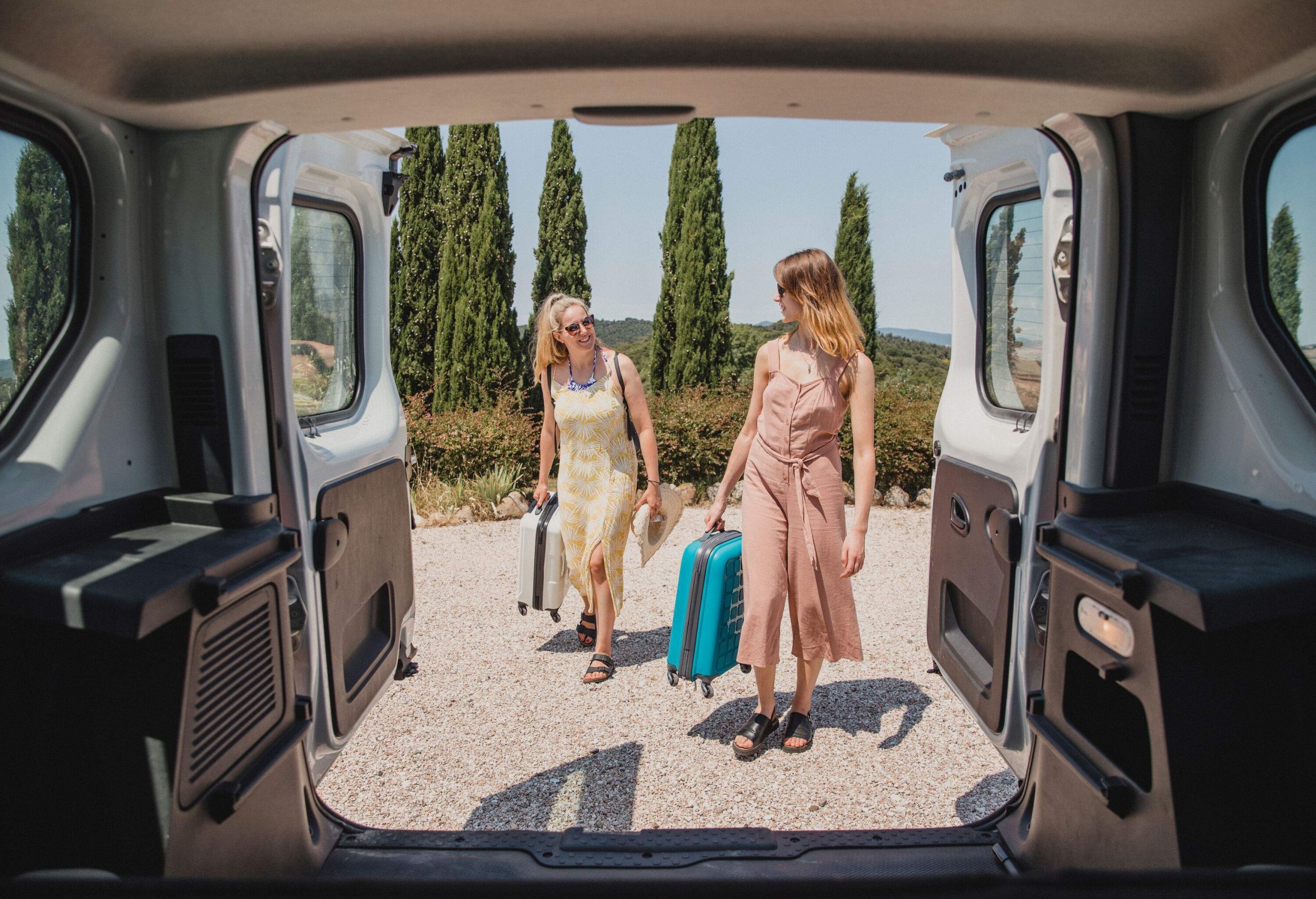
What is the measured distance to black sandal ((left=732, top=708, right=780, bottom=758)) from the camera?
366 cm

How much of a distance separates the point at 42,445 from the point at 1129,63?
106 inches

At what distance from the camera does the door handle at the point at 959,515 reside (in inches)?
132

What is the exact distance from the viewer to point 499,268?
11625 millimetres

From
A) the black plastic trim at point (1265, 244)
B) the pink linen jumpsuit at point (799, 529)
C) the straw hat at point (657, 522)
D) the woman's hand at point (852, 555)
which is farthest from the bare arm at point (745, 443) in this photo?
the black plastic trim at point (1265, 244)

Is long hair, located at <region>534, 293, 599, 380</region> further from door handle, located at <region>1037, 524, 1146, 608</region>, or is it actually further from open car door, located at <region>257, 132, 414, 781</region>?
door handle, located at <region>1037, 524, 1146, 608</region>

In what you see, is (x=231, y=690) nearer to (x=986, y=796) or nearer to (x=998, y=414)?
(x=986, y=796)

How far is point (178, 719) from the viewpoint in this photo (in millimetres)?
1812

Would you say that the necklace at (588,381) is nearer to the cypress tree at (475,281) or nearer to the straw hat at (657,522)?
the straw hat at (657,522)

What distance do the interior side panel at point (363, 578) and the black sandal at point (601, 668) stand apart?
3.79 feet

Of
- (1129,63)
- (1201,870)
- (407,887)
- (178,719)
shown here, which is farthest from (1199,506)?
(178,719)

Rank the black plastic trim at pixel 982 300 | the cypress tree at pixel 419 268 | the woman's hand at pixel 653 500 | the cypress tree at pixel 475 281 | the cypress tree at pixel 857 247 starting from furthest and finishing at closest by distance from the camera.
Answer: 1. the cypress tree at pixel 857 247
2. the cypress tree at pixel 419 268
3. the cypress tree at pixel 475 281
4. the woman's hand at pixel 653 500
5. the black plastic trim at pixel 982 300

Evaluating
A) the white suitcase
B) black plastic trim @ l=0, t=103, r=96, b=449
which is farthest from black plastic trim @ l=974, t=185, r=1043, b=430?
black plastic trim @ l=0, t=103, r=96, b=449

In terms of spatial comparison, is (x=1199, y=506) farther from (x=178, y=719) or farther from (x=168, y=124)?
(x=168, y=124)

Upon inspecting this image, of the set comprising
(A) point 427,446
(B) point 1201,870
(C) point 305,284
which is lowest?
(A) point 427,446
